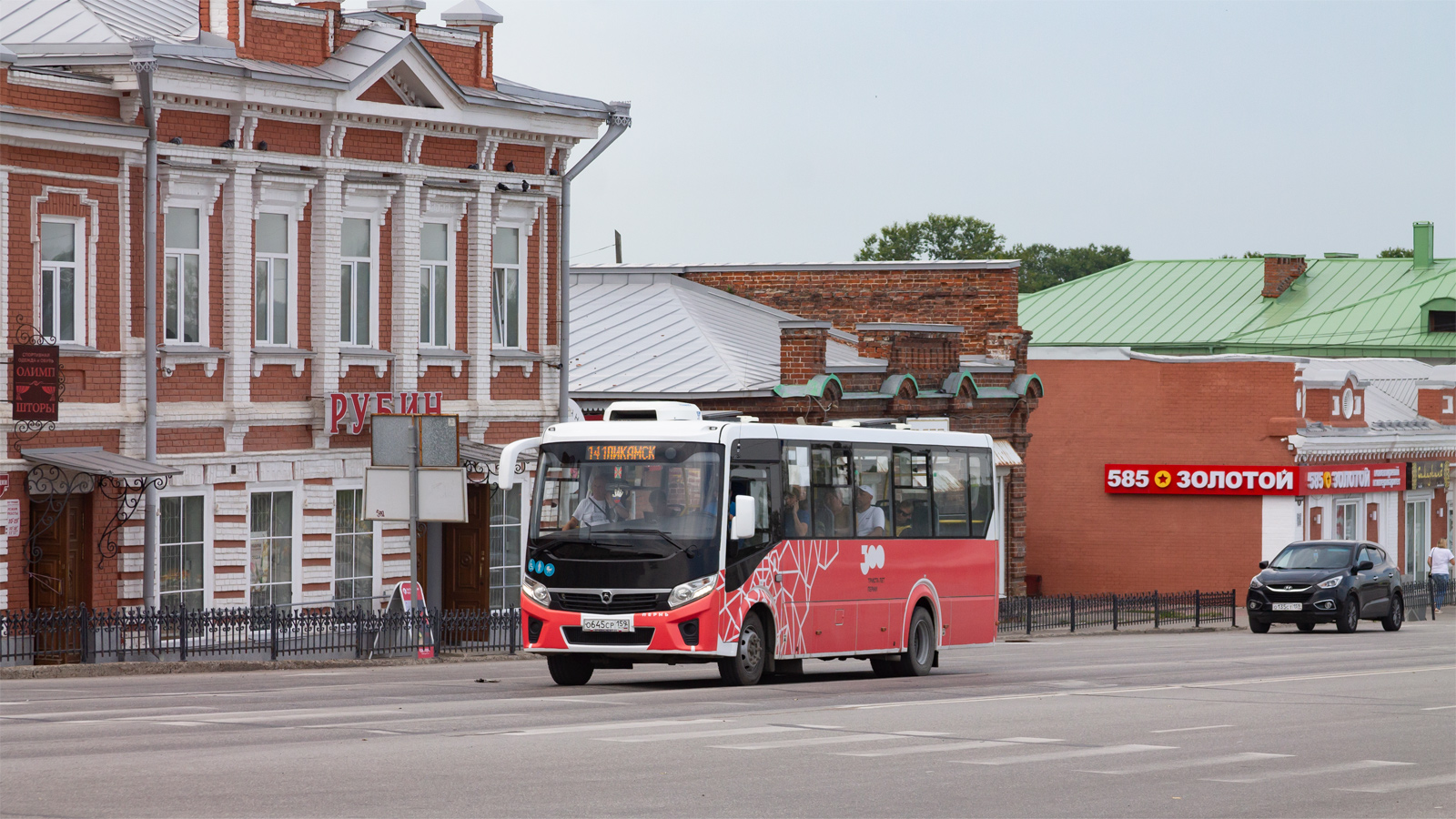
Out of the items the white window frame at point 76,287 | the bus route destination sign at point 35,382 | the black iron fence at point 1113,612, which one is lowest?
the black iron fence at point 1113,612

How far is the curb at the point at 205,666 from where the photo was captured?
71.9ft

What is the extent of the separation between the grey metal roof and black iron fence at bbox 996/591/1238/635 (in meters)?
6.66

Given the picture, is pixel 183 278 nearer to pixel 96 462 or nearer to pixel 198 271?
pixel 198 271

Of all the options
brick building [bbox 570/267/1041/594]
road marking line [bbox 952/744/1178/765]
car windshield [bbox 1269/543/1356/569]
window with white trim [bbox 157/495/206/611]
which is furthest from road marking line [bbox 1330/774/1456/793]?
car windshield [bbox 1269/543/1356/569]

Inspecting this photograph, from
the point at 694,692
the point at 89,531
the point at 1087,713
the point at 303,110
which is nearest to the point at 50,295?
the point at 89,531

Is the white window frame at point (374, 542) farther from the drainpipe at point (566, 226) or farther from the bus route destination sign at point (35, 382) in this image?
the bus route destination sign at point (35, 382)

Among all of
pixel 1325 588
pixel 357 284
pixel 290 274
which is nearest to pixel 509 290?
pixel 357 284

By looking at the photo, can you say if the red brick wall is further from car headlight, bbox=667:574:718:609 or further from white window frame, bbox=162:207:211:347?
car headlight, bbox=667:574:718:609

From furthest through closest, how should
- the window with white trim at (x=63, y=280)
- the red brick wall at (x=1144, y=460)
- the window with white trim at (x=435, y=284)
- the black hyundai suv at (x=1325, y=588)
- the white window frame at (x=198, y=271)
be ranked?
1. the red brick wall at (x=1144, y=460)
2. the black hyundai suv at (x=1325, y=588)
3. the window with white trim at (x=435, y=284)
4. the white window frame at (x=198, y=271)
5. the window with white trim at (x=63, y=280)

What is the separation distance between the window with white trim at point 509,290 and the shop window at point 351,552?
158 inches

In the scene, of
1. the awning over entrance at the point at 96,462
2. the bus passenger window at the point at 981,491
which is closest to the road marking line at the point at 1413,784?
the bus passenger window at the point at 981,491

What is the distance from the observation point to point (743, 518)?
19797mm

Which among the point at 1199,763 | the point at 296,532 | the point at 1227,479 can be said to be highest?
the point at 1227,479

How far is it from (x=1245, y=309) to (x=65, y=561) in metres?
49.7
